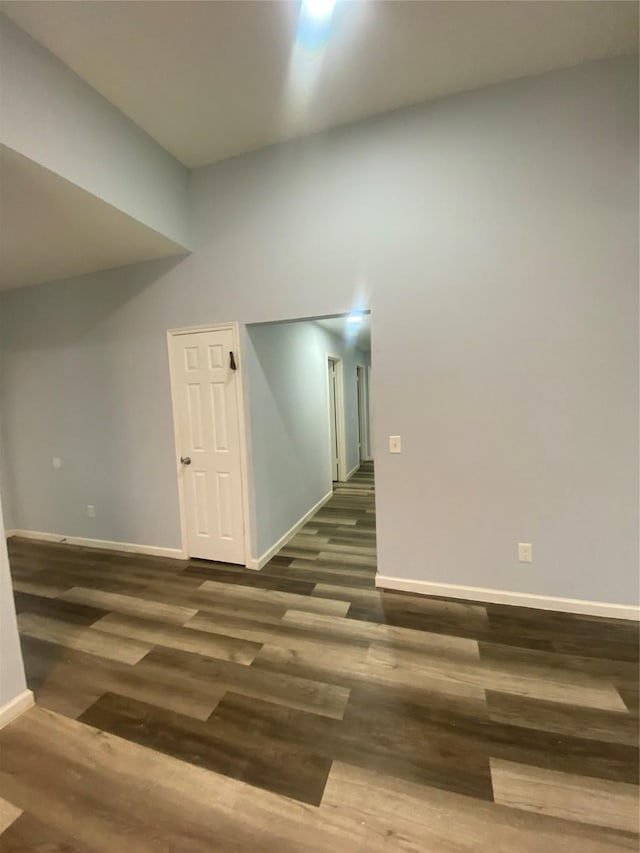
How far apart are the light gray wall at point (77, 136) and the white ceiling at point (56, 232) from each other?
0.24 feet

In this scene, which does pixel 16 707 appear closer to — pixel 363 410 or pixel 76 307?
pixel 76 307

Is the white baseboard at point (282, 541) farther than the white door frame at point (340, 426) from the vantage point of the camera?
No

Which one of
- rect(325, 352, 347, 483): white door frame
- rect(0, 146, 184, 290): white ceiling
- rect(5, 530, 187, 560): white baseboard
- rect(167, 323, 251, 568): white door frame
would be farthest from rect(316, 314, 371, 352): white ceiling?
rect(5, 530, 187, 560): white baseboard

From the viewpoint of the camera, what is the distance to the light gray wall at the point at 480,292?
2.19 m

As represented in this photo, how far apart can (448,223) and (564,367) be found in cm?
120

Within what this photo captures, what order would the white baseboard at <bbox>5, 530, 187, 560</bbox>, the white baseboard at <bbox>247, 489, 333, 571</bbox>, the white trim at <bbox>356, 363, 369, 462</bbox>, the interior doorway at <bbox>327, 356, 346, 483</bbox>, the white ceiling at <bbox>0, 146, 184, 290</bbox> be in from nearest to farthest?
1. the white ceiling at <bbox>0, 146, 184, 290</bbox>
2. the white baseboard at <bbox>247, 489, 333, 571</bbox>
3. the white baseboard at <bbox>5, 530, 187, 560</bbox>
4. the interior doorway at <bbox>327, 356, 346, 483</bbox>
5. the white trim at <bbox>356, 363, 369, 462</bbox>

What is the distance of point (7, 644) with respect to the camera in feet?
5.68

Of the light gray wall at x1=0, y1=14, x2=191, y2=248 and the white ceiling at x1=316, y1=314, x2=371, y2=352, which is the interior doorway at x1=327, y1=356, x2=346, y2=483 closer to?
the white ceiling at x1=316, y1=314, x2=371, y2=352

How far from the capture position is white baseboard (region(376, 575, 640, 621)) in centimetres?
233

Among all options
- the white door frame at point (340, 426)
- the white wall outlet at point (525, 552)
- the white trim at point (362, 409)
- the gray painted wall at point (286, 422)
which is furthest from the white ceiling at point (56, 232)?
the white trim at point (362, 409)

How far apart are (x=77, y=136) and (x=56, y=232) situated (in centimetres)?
81

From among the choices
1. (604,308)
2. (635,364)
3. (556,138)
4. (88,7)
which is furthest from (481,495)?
(88,7)

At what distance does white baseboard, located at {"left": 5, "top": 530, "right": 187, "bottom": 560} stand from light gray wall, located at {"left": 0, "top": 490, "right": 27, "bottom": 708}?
165cm

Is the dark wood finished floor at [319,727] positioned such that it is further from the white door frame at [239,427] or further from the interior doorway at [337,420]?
the interior doorway at [337,420]
